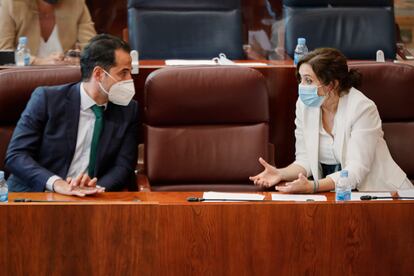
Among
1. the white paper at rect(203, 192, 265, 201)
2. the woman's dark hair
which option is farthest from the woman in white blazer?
the white paper at rect(203, 192, 265, 201)

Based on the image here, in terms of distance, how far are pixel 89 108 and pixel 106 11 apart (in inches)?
81.4

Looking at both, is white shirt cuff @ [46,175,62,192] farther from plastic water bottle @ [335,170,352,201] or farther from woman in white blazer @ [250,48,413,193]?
plastic water bottle @ [335,170,352,201]

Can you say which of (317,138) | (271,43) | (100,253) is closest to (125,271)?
(100,253)

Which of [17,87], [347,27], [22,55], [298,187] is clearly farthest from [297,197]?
[347,27]

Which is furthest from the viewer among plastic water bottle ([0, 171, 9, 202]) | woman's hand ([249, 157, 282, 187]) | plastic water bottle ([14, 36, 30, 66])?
plastic water bottle ([14, 36, 30, 66])

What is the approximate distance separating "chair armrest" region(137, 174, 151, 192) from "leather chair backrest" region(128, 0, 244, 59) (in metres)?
1.25

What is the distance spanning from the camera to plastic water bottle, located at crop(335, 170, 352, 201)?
255cm

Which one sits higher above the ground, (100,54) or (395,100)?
(100,54)

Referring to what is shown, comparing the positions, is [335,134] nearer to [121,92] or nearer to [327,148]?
[327,148]

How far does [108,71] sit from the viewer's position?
3035 mm

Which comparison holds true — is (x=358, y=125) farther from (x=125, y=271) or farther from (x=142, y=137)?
(x=125, y=271)

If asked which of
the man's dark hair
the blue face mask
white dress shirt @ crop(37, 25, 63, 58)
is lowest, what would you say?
the blue face mask

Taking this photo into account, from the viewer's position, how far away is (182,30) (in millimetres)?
4328

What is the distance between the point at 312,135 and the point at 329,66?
0.87 feet
